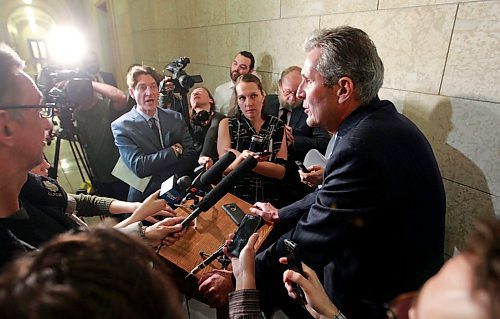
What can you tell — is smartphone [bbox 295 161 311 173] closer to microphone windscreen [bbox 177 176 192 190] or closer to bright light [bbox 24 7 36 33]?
microphone windscreen [bbox 177 176 192 190]

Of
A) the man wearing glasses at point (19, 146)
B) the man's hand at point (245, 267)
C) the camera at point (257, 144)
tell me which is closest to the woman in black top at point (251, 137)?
the camera at point (257, 144)

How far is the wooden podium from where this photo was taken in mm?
1166

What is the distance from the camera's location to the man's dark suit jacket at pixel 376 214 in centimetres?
95

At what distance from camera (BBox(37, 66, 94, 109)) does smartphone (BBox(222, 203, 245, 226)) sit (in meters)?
1.39

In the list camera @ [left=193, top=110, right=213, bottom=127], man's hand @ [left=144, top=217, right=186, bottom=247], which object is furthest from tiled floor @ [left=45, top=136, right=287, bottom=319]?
camera @ [left=193, top=110, right=213, bottom=127]

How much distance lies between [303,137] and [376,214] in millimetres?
1384

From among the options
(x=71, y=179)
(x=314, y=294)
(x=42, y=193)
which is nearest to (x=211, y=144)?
(x=42, y=193)

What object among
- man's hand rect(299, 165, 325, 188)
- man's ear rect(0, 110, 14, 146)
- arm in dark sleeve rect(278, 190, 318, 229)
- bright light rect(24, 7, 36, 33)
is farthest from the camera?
bright light rect(24, 7, 36, 33)

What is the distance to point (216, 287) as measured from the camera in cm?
106

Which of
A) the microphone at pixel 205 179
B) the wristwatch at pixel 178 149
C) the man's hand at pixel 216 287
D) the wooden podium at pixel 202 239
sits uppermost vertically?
the microphone at pixel 205 179

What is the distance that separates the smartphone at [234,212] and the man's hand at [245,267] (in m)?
→ 0.28

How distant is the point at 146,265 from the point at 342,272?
940mm

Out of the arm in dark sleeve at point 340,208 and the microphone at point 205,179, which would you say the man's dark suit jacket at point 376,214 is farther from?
the microphone at point 205,179

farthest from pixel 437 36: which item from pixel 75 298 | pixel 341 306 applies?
pixel 75 298
